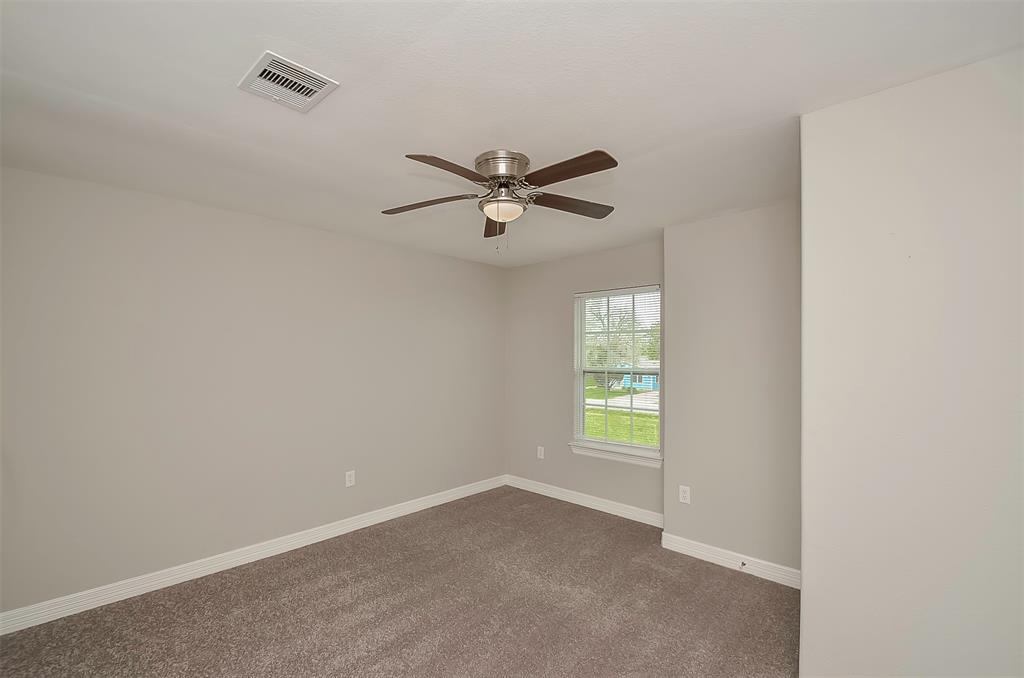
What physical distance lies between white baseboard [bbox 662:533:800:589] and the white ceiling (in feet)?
7.87

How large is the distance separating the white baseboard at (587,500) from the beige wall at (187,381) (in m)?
1.01

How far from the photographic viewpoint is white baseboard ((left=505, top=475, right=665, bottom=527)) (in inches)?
160

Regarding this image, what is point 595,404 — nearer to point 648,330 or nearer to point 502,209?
point 648,330

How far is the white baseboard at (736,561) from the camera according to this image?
3.04 meters

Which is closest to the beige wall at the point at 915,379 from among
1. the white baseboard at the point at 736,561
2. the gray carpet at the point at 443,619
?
the gray carpet at the point at 443,619

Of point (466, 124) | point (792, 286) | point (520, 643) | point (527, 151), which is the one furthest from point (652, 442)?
point (466, 124)

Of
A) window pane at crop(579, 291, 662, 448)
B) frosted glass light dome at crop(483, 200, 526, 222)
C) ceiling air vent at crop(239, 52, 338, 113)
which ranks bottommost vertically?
window pane at crop(579, 291, 662, 448)

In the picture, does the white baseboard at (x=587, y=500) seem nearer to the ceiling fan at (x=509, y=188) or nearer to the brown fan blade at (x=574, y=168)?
Result: the ceiling fan at (x=509, y=188)

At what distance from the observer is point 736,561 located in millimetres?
3275

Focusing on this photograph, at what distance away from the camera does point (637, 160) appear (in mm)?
2443

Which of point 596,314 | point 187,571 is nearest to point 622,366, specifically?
point 596,314

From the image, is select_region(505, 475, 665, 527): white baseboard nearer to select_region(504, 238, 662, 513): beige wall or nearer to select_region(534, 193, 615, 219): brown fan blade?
select_region(504, 238, 662, 513): beige wall

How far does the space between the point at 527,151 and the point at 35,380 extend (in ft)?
9.54

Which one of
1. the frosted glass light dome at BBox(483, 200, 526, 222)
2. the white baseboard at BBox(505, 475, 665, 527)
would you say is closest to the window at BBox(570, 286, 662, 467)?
the white baseboard at BBox(505, 475, 665, 527)
